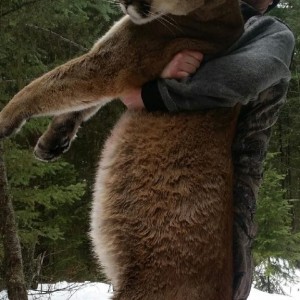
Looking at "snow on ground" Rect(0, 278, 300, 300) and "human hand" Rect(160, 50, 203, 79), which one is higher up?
"snow on ground" Rect(0, 278, 300, 300)

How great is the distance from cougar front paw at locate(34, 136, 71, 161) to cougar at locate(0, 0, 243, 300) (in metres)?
0.30

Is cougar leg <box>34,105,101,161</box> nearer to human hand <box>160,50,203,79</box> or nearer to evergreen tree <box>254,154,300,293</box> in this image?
human hand <box>160,50,203,79</box>

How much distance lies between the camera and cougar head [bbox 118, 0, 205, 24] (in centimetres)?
267

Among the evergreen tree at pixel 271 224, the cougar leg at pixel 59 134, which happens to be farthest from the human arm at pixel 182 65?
the evergreen tree at pixel 271 224

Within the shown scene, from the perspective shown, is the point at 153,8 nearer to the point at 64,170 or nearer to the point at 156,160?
the point at 156,160

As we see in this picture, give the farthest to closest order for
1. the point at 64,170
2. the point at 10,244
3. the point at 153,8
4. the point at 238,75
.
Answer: the point at 64,170, the point at 10,244, the point at 153,8, the point at 238,75

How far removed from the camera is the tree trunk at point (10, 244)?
595 centimetres

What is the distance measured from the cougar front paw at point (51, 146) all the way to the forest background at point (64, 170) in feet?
5.40

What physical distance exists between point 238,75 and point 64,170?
8.49 m

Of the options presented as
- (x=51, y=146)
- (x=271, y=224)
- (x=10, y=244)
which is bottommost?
(x=51, y=146)

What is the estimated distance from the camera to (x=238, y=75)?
2.42m

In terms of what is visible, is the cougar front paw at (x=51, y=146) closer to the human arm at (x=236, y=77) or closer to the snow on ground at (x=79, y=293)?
the human arm at (x=236, y=77)

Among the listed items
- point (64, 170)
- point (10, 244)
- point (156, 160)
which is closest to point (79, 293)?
point (64, 170)

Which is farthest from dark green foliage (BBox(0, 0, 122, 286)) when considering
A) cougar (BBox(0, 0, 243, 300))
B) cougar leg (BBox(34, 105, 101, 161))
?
cougar (BBox(0, 0, 243, 300))
